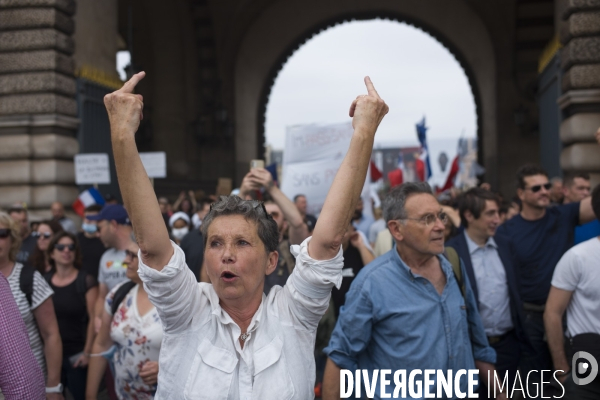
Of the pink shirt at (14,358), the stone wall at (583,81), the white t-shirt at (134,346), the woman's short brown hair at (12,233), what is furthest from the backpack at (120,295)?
the stone wall at (583,81)

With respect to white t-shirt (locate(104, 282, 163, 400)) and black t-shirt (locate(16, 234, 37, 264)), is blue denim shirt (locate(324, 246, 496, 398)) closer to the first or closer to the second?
white t-shirt (locate(104, 282, 163, 400))

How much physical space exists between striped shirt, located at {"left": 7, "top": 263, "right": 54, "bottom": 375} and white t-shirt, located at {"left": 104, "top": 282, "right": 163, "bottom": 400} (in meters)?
0.50

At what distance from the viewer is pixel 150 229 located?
2096 mm

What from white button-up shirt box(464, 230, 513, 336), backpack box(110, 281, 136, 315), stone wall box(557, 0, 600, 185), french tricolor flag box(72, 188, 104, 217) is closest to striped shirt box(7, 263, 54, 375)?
backpack box(110, 281, 136, 315)

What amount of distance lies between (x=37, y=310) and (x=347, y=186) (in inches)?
99.7

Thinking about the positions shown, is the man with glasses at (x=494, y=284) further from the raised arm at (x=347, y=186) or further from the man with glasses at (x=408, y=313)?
the raised arm at (x=347, y=186)

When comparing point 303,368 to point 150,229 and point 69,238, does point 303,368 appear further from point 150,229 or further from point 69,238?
point 69,238

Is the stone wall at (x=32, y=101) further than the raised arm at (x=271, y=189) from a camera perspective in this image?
Yes

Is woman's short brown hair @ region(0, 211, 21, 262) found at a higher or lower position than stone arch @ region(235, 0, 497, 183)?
lower

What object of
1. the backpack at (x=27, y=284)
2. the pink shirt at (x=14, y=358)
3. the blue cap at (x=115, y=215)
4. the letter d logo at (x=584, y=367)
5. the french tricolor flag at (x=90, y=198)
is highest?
the french tricolor flag at (x=90, y=198)

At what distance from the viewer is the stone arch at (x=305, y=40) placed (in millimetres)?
19266

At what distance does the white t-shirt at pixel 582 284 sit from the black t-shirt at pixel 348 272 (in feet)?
6.59

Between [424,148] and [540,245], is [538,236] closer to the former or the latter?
[540,245]

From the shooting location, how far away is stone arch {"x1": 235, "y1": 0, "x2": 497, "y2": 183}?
63.2ft
